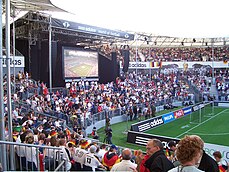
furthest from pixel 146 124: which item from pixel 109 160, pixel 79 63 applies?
pixel 109 160

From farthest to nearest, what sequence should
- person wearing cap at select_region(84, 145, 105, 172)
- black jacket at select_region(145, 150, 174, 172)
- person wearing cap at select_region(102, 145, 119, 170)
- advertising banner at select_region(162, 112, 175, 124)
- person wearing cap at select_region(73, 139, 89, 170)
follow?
advertising banner at select_region(162, 112, 175, 124) < person wearing cap at select_region(102, 145, 119, 170) < person wearing cap at select_region(73, 139, 89, 170) < person wearing cap at select_region(84, 145, 105, 172) < black jacket at select_region(145, 150, 174, 172)

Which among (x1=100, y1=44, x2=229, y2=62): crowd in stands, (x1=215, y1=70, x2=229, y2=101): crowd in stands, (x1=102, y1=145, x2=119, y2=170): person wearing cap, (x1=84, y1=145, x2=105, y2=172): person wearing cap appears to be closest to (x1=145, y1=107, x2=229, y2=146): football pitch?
(x1=102, y1=145, x2=119, y2=170): person wearing cap

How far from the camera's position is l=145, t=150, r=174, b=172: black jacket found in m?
3.68

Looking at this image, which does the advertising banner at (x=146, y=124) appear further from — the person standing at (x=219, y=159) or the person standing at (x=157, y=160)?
the person standing at (x=157, y=160)

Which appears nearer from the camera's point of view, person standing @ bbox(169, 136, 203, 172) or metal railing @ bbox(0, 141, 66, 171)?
person standing @ bbox(169, 136, 203, 172)

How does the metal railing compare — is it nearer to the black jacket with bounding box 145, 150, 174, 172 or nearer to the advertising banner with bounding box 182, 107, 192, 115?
the black jacket with bounding box 145, 150, 174, 172

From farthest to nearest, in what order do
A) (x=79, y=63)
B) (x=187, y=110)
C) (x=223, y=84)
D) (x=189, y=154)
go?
(x=223, y=84) → (x=79, y=63) → (x=187, y=110) → (x=189, y=154)

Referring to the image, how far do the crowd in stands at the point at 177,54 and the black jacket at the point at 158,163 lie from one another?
40.4m

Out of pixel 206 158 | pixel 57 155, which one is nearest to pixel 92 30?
pixel 57 155

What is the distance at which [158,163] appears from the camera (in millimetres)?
3703

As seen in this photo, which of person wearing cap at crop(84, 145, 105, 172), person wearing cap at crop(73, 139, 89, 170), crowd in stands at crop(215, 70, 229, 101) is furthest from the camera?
crowd in stands at crop(215, 70, 229, 101)

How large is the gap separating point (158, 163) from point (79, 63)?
2593 centimetres

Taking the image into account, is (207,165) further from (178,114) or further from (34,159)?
(178,114)

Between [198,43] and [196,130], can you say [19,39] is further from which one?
[198,43]
